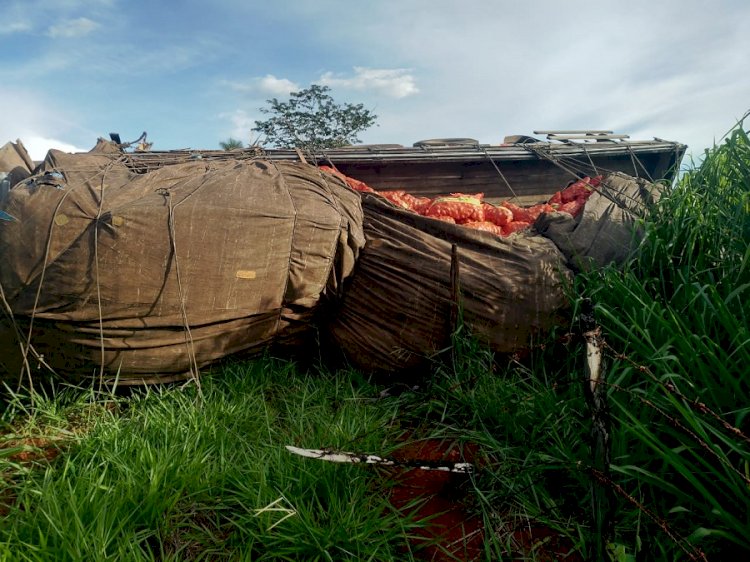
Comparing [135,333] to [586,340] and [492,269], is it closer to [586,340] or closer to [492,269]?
[492,269]

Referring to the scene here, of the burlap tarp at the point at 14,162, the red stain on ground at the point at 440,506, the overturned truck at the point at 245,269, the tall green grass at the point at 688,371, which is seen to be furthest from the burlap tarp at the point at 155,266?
the tall green grass at the point at 688,371

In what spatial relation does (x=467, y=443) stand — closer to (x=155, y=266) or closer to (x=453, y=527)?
(x=453, y=527)

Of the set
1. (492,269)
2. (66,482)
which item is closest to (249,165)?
(492,269)

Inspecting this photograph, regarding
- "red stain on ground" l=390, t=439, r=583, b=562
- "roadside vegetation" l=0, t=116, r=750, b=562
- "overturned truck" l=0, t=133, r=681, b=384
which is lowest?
"red stain on ground" l=390, t=439, r=583, b=562

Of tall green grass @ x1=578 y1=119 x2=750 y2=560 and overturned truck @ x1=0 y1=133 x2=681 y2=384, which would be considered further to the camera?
overturned truck @ x1=0 y1=133 x2=681 y2=384

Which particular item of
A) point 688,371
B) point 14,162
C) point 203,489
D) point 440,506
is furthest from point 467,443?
point 14,162

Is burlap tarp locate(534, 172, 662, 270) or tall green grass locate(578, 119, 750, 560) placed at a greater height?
burlap tarp locate(534, 172, 662, 270)

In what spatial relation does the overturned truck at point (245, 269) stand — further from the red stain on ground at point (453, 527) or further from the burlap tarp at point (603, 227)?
the red stain on ground at point (453, 527)

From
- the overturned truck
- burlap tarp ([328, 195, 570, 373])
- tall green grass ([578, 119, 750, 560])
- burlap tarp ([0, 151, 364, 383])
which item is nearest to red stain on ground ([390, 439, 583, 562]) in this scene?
tall green grass ([578, 119, 750, 560])

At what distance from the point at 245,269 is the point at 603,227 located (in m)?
2.16

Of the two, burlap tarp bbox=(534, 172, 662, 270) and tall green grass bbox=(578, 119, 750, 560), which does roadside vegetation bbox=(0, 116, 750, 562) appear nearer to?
tall green grass bbox=(578, 119, 750, 560)

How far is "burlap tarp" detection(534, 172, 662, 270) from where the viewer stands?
3.20 metres

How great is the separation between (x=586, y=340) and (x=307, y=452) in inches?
37.0

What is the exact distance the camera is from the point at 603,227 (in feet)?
10.8
